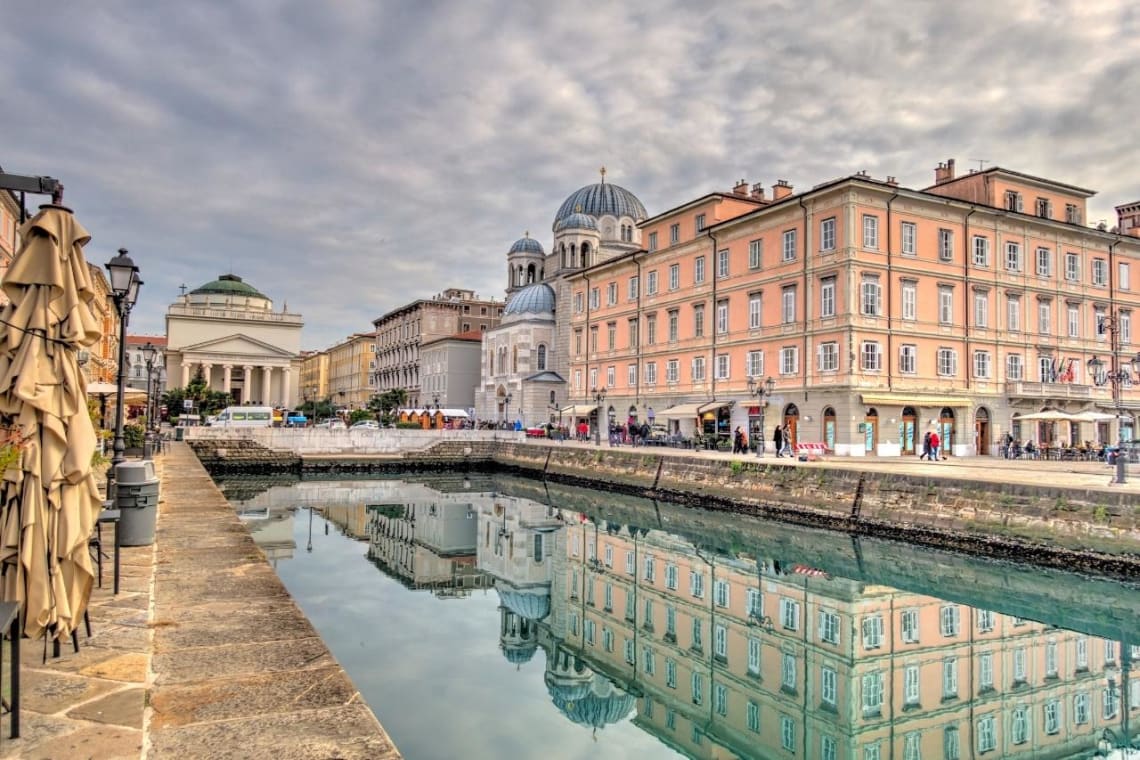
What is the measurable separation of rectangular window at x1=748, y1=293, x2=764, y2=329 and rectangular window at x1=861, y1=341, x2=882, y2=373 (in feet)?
19.8

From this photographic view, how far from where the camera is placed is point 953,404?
1361 inches

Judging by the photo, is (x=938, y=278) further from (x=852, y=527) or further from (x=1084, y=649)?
(x=1084, y=649)

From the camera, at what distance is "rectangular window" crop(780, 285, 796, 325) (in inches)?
1399

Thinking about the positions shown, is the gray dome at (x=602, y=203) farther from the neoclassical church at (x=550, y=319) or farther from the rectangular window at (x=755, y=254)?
the rectangular window at (x=755, y=254)

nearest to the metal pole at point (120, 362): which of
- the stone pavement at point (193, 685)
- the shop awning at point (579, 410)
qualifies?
the stone pavement at point (193, 685)

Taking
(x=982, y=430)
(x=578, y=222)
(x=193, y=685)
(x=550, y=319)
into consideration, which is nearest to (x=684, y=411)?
(x=982, y=430)

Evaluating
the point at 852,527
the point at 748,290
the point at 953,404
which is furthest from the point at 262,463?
the point at 953,404

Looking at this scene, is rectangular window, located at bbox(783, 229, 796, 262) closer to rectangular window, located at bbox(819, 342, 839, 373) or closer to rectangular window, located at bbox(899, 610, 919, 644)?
rectangular window, located at bbox(819, 342, 839, 373)

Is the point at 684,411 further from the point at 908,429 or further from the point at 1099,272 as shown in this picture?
the point at 1099,272

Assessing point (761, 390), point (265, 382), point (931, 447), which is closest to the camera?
point (931, 447)

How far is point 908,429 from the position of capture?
34.0m

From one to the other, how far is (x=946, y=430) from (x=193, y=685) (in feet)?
116

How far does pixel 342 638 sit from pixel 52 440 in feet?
24.9

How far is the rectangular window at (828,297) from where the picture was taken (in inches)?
1313
